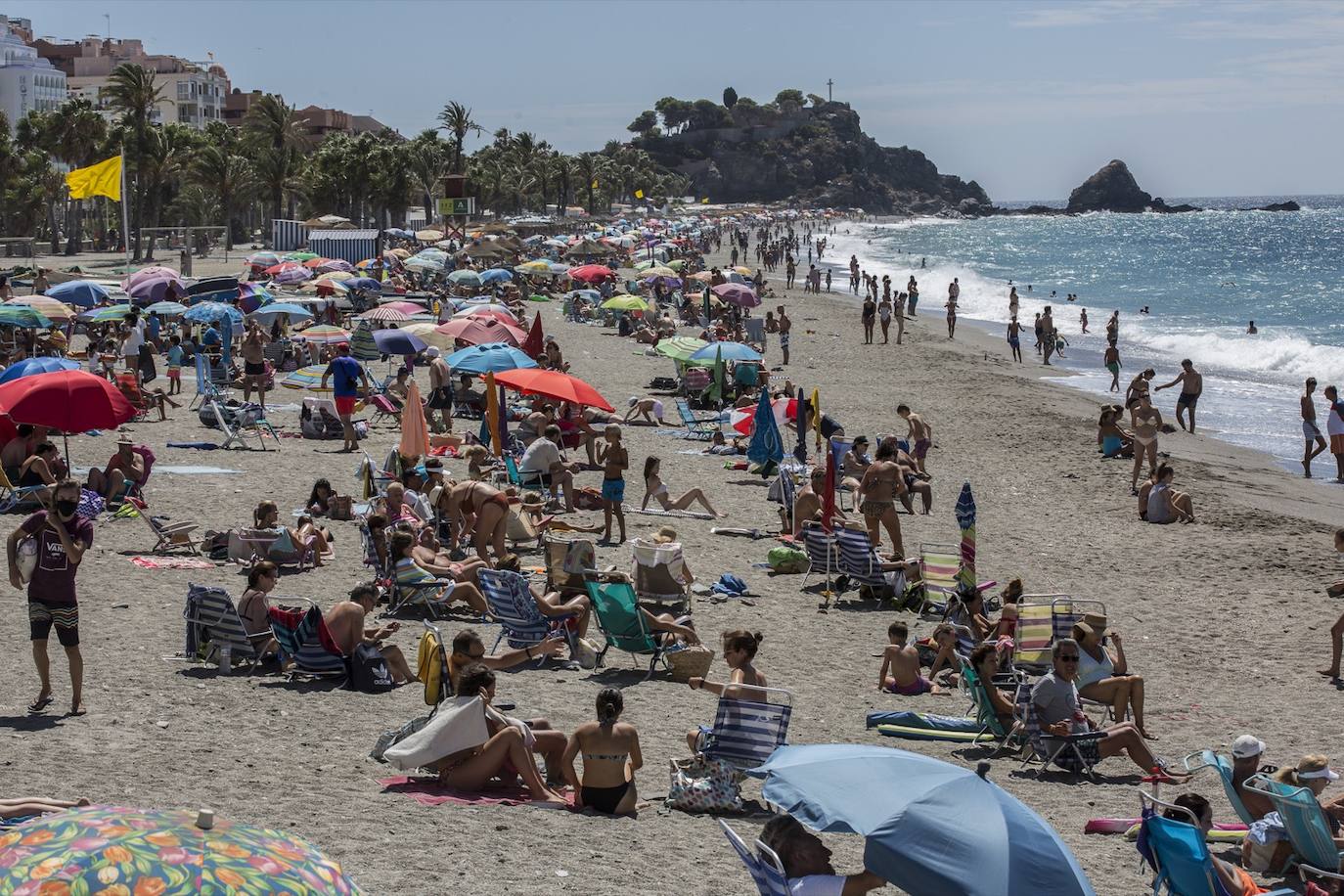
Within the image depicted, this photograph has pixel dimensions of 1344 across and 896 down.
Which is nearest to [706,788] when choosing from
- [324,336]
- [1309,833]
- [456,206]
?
[1309,833]

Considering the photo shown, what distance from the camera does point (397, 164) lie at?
64.9 metres

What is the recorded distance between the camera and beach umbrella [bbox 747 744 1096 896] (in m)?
4.66

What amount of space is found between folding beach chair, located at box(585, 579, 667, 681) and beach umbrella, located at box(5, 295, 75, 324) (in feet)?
49.0

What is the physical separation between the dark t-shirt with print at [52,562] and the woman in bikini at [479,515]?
389 cm

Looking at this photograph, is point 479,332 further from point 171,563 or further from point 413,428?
point 171,563

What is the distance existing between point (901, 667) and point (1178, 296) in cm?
5534

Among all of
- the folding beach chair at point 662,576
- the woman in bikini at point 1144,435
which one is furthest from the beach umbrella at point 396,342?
the folding beach chair at point 662,576

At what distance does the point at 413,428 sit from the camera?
1408 cm

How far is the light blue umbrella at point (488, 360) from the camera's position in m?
15.3

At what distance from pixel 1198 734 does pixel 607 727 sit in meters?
4.24

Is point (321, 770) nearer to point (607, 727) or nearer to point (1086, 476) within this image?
point (607, 727)

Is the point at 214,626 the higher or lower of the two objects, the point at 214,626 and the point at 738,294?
the lower

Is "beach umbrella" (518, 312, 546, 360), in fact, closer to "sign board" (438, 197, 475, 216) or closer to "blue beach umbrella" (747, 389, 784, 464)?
"blue beach umbrella" (747, 389, 784, 464)

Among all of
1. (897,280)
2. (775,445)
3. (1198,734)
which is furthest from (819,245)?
(1198,734)
